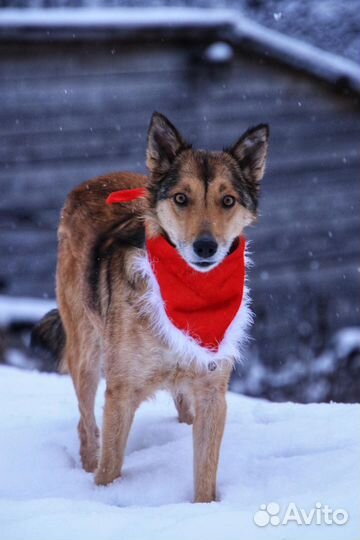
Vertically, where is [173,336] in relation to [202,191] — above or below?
below

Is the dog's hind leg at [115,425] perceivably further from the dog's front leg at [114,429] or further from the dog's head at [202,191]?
the dog's head at [202,191]

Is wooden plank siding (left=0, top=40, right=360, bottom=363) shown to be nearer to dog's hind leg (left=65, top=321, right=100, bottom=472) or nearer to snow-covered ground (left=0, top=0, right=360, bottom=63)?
snow-covered ground (left=0, top=0, right=360, bottom=63)

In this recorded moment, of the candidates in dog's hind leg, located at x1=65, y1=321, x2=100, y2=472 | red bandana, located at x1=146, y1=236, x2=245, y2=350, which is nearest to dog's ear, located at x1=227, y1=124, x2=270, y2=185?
red bandana, located at x1=146, y1=236, x2=245, y2=350

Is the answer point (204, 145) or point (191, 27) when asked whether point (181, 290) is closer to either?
point (191, 27)

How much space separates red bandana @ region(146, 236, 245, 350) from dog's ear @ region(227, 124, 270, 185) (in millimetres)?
353

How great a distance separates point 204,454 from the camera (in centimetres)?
370

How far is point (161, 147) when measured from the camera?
3.82m

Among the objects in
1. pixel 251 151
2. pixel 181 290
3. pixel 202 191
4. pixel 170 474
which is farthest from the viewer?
pixel 170 474

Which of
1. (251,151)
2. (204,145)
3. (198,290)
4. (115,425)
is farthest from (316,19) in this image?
(115,425)

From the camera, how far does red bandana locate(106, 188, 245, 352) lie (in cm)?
369

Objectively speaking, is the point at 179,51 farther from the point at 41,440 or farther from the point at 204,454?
the point at 204,454

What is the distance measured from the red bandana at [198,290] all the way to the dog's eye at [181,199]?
199 millimetres

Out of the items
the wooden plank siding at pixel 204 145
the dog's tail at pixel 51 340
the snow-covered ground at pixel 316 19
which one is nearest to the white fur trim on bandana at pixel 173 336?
the dog's tail at pixel 51 340

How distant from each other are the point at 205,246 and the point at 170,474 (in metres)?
1.26
